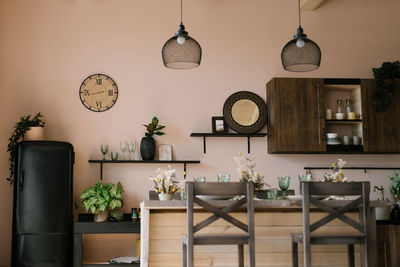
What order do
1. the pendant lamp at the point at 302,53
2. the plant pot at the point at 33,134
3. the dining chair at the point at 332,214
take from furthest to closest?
the plant pot at the point at 33,134
the pendant lamp at the point at 302,53
the dining chair at the point at 332,214

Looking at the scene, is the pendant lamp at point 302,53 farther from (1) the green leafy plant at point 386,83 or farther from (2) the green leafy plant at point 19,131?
(2) the green leafy plant at point 19,131

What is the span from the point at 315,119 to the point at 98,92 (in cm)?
250

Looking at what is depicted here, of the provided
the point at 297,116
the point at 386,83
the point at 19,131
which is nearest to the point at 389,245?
the point at 297,116

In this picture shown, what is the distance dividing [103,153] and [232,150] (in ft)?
4.90

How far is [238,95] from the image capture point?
5.83 m

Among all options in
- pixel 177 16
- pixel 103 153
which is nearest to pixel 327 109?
pixel 177 16

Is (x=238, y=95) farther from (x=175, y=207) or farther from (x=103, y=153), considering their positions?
(x=175, y=207)

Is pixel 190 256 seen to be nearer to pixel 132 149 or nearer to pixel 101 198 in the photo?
pixel 101 198

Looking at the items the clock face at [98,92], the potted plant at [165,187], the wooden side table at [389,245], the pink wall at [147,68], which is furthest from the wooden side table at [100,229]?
the wooden side table at [389,245]

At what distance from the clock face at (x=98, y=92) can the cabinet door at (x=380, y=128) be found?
114 inches

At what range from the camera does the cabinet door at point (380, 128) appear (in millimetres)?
5633

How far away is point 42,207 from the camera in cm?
491

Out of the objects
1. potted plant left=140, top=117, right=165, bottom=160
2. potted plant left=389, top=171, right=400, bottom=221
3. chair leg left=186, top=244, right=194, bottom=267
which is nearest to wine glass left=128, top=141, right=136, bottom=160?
potted plant left=140, top=117, right=165, bottom=160

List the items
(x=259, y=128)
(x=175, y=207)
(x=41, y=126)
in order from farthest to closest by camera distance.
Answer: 1. (x=259, y=128)
2. (x=41, y=126)
3. (x=175, y=207)
